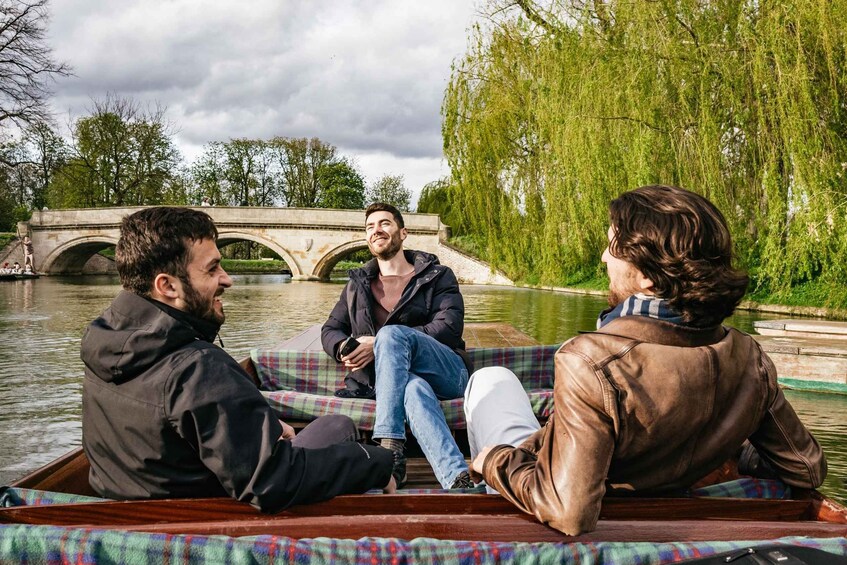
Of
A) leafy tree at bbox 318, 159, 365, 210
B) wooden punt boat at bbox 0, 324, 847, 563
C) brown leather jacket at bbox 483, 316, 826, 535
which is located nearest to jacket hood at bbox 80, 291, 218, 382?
wooden punt boat at bbox 0, 324, 847, 563

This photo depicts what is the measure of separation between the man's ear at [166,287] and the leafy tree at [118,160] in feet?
104

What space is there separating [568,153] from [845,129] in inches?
121

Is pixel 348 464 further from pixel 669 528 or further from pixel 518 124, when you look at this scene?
pixel 518 124

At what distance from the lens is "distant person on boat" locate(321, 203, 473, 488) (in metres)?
2.19

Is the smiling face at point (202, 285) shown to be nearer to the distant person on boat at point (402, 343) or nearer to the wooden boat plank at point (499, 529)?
the wooden boat plank at point (499, 529)

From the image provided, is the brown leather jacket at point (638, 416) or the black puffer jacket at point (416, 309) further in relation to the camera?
A: the black puffer jacket at point (416, 309)

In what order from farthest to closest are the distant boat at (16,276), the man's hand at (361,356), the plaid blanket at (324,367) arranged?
1. the distant boat at (16,276)
2. the plaid blanket at (324,367)
3. the man's hand at (361,356)

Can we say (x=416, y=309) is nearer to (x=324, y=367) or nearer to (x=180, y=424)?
(x=324, y=367)

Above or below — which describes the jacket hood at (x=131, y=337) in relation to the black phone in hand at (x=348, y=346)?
above

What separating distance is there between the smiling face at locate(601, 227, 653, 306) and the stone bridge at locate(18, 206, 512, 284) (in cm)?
2568

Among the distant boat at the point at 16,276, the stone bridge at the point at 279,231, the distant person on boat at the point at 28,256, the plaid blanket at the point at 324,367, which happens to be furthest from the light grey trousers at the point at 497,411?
the distant person on boat at the point at 28,256

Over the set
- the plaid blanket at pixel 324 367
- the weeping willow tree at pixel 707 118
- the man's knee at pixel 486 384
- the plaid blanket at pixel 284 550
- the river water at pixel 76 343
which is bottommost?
the river water at pixel 76 343

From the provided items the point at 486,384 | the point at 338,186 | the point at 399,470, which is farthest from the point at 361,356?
the point at 338,186

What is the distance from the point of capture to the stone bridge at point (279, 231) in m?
27.1
